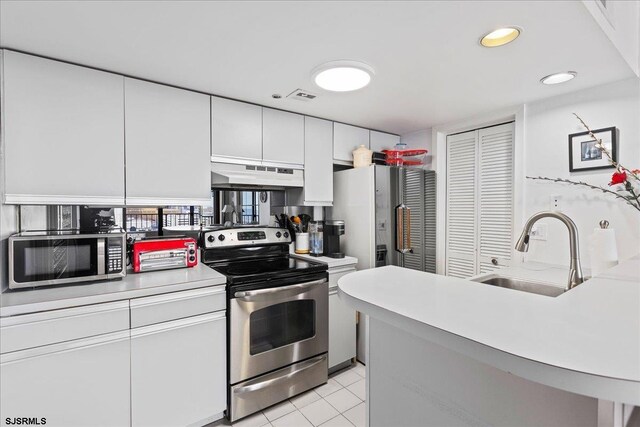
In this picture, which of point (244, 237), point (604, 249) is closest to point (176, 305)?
point (244, 237)

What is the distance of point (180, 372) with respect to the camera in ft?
5.60

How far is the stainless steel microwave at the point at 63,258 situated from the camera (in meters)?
1.48

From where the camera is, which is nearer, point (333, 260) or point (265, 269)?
point (265, 269)

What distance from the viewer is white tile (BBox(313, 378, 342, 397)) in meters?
2.19

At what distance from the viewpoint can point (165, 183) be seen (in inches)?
77.8

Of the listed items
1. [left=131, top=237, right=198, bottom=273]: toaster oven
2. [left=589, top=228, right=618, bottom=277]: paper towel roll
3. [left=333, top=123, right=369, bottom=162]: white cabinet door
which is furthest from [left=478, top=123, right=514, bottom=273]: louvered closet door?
[left=131, top=237, right=198, bottom=273]: toaster oven

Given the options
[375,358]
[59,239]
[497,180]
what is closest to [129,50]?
[59,239]

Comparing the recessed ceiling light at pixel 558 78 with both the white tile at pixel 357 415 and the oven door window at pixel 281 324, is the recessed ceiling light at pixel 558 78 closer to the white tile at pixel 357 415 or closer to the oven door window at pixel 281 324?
the oven door window at pixel 281 324

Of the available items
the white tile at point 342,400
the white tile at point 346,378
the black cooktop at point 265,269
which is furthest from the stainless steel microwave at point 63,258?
the white tile at point 346,378

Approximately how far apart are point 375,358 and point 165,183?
1687 mm

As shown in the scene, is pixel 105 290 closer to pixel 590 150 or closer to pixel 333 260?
pixel 333 260

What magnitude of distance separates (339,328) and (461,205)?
5.36 ft

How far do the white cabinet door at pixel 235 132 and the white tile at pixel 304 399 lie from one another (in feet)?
5.80

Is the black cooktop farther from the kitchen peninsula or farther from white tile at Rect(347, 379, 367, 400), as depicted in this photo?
the kitchen peninsula
